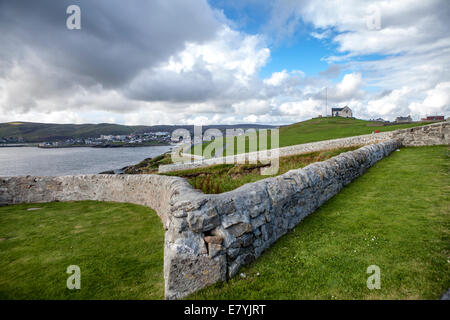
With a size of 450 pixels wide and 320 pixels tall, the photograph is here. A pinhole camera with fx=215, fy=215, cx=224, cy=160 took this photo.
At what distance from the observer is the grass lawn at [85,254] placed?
14.0ft

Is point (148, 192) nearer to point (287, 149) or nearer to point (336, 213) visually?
point (336, 213)

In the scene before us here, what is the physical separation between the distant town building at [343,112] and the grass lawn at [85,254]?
111415mm

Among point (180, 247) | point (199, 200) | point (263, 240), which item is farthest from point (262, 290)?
point (199, 200)

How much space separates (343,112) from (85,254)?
116m

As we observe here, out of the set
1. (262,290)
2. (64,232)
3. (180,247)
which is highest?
(180,247)

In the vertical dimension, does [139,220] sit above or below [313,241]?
below

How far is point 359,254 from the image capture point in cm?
405

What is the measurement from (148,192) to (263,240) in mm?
7571

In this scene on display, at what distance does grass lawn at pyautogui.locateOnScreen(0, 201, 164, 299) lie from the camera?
14.0ft

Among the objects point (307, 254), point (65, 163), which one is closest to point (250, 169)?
point (307, 254)
